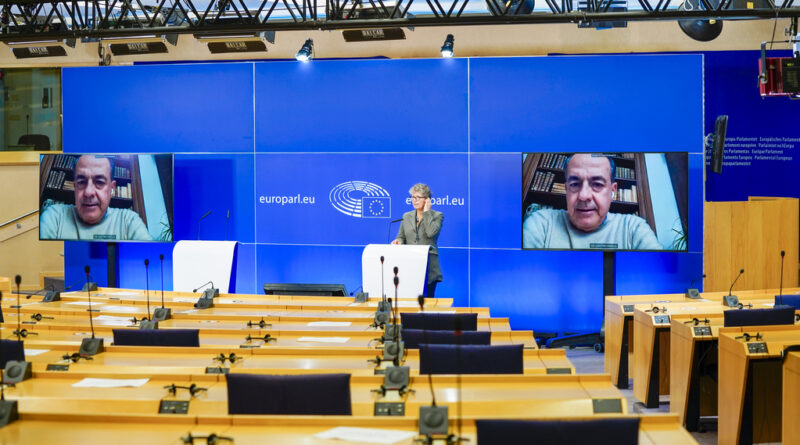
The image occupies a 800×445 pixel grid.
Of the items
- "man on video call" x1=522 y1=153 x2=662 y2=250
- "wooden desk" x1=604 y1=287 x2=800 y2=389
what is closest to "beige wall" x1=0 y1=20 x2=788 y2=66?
"man on video call" x1=522 y1=153 x2=662 y2=250

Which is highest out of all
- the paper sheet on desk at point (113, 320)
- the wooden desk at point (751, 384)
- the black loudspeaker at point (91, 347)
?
the black loudspeaker at point (91, 347)

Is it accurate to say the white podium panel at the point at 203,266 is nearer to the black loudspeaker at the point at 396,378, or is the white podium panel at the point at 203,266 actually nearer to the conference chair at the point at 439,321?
the conference chair at the point at 439,321

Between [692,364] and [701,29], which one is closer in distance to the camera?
[692,364]

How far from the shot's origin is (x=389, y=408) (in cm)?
318

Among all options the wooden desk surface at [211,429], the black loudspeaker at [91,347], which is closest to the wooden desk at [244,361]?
the black loudspeaker at [91,347]

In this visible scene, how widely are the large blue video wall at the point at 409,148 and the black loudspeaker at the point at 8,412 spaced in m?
6.80

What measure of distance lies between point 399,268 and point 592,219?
2.17 metres

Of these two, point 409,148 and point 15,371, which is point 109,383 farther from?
point 409,148

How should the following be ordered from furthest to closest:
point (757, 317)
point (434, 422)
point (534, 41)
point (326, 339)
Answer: point (534, 41) < point (757, 317) < point (326, 339) < point (434, 422)

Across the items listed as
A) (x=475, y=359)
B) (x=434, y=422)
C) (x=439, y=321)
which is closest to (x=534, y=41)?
(x=439, y=321)

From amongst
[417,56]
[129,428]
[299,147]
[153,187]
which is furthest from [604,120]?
[129,428]

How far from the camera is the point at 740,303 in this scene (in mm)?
6512

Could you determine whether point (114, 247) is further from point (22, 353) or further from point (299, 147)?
point (22, 353)

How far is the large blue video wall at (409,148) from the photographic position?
9.35m
